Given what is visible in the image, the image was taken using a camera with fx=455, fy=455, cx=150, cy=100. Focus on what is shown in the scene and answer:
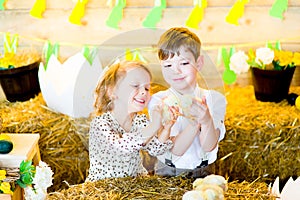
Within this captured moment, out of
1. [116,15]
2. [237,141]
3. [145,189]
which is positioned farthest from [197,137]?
[116,15]

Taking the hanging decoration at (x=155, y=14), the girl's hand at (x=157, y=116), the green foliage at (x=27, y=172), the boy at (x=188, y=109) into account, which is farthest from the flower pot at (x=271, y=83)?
the green foliage at (x=27, y=172)

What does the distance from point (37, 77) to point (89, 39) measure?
0.32m

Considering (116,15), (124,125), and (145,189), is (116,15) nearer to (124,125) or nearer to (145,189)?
(124,125)

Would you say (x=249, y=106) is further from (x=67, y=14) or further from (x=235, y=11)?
(x=67, y=14)

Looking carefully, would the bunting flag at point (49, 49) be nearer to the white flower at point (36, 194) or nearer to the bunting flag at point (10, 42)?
the bunting flag at point (10, 42)

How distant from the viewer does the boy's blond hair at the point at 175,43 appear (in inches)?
53.9

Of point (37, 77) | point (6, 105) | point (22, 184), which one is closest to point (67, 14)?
point (37, 77)

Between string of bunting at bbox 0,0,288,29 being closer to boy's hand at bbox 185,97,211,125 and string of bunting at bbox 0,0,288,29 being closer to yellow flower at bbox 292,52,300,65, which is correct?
yellow flower at bbox 292,52,300,65

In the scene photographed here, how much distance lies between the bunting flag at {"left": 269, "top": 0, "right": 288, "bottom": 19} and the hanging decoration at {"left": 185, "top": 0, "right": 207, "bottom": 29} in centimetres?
33

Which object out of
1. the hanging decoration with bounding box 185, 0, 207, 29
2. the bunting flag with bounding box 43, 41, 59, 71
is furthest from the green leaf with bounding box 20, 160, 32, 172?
the hanging decoration with bounding box 185, 0, 207, 29

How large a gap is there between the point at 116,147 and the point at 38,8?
3.45 feet

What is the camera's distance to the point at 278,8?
2.20 m

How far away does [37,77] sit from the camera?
2223 millimetres

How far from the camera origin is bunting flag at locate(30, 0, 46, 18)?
224 centimetres
